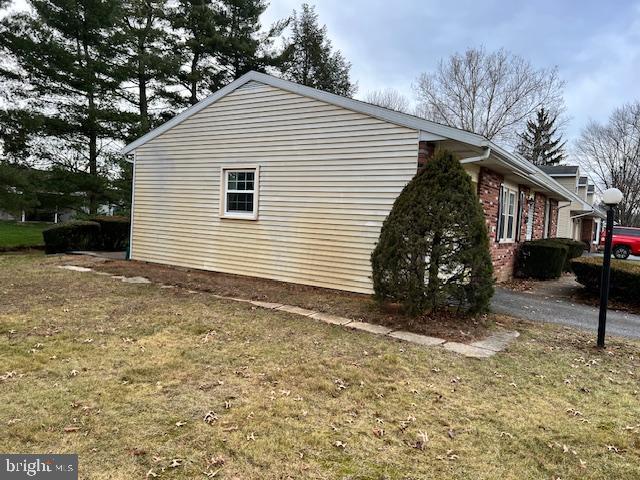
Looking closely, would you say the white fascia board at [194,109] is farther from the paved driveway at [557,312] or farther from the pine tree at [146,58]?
the pine tree at [146,58]

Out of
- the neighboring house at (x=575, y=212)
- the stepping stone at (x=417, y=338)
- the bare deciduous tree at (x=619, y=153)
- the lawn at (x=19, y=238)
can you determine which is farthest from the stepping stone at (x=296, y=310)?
the bare deciduous tree at (x=619, y=153)

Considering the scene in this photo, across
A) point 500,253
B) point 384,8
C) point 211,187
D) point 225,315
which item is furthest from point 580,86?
point 225,315

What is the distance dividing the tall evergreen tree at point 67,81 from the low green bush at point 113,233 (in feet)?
10.3

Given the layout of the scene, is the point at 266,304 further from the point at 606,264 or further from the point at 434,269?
the point at 606,264

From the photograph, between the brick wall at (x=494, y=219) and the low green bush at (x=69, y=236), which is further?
the low green bush at (x=69, y=236)

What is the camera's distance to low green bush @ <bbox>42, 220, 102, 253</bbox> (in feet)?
40.6

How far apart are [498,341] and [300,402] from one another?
9.57 ft

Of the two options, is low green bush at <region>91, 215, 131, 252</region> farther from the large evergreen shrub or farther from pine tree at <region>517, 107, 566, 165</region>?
pine tree at <region>517, 107, 566, 165</region>

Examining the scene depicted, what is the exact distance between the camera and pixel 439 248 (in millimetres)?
5305

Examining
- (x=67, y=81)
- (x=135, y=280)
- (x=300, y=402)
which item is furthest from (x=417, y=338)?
(x=67, y=81)

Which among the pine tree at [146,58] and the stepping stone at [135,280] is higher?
the pine tree at [146,58]

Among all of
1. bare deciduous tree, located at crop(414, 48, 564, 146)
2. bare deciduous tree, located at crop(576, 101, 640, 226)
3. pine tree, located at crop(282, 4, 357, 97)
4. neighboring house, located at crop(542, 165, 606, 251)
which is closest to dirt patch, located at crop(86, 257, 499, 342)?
neighboring house, located at crop(542, 165, 606, 251)

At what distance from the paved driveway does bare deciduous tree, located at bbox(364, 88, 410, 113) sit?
24.2m

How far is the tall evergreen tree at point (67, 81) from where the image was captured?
14.8 metres
